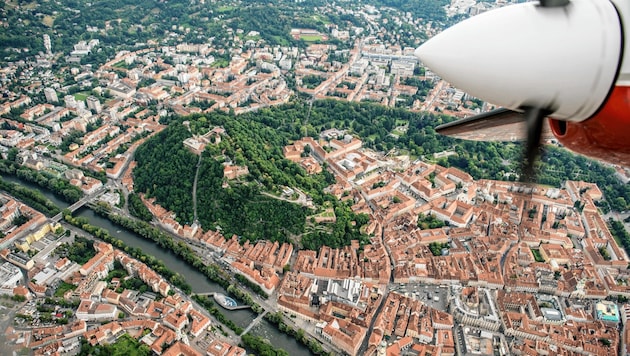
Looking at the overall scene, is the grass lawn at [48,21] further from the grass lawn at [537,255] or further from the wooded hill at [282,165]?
the grass lawn at [537,255]

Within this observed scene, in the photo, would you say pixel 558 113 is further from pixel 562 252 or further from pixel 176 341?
pixel 562 252

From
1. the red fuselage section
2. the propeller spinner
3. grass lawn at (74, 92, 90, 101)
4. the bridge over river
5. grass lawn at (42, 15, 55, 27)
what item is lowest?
grass lawn at (74, 92, 90, 101)

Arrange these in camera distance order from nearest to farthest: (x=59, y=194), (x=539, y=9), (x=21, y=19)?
(x=539, y=9)
(x=59, y=194)
(x=21, y=19)

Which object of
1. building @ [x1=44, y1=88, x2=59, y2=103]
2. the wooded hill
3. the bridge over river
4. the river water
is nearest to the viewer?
the river water

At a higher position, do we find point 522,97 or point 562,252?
point 522,97

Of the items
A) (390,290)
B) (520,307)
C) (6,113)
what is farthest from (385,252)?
(6,113)

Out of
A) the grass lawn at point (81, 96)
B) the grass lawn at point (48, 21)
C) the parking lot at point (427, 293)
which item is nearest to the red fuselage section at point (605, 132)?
the parking lot at point (427, 293)

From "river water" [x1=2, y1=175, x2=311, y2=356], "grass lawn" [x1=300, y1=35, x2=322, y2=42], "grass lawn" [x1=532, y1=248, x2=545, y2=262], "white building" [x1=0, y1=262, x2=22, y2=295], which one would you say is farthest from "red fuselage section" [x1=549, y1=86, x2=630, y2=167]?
"grass lawn" [x1=300, y1=35, x2=322, y2=42]

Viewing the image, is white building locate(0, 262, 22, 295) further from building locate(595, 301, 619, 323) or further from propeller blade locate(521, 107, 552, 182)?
building locate(595, 301, 619, 323)
